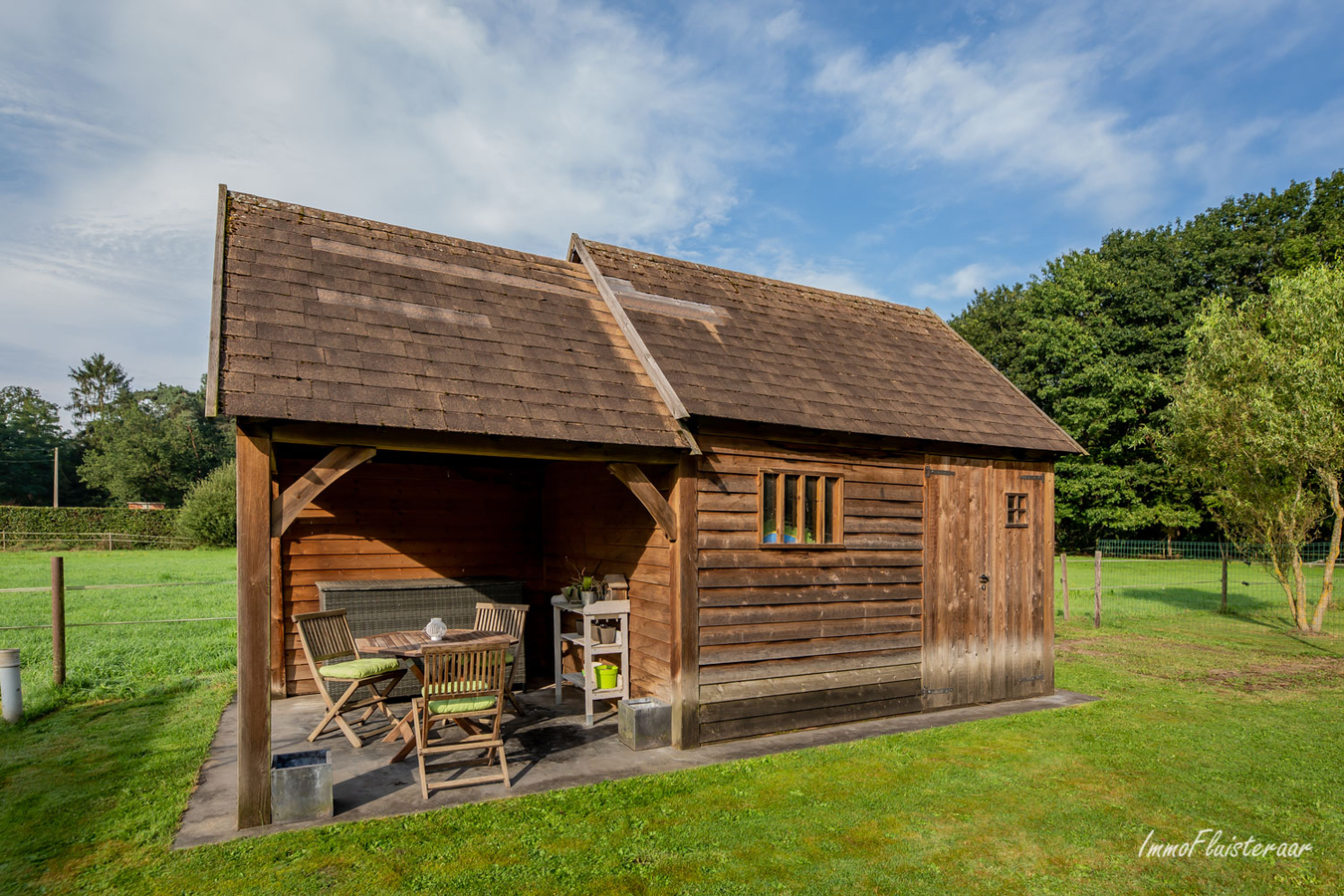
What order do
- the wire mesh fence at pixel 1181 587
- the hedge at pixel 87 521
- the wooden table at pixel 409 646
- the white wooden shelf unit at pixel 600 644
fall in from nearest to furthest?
1. the wooden table at pixel 409 646
2. the white wooden shelf unit at pixel 600 644
3. the wire mesh fence at pixel 1181 587
4. the hedge at pixel 87 521

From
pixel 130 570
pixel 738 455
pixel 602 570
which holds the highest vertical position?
pixel 738 455

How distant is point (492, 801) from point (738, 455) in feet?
12.0

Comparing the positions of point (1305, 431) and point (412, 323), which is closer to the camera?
point (412, 323)

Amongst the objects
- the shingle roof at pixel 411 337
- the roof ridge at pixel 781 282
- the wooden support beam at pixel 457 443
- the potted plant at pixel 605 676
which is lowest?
the potted plant at pixel 605 676

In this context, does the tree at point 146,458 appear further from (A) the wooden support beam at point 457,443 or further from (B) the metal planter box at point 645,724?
(B) the metal planter box at point 645,724

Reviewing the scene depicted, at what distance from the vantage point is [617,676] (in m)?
7.66

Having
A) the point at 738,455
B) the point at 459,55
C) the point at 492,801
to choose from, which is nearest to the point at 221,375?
the point at 492,801

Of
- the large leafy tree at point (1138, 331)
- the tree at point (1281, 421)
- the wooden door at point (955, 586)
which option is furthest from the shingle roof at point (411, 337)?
the large leafy tree at point (1138, 331)

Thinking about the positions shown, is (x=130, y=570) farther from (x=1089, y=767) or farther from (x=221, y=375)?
(x=1089, y=767)

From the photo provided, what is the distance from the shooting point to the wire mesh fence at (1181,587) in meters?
15.2

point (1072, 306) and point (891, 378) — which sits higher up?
point (1072, 306)

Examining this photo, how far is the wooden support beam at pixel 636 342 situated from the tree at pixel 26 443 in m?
60.7

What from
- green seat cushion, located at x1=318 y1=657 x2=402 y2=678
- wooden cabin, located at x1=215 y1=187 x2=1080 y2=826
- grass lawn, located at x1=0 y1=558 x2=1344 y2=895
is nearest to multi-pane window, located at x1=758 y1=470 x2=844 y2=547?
wooden cabin, located at x1=215 y1=187 x2=1080 y2=826

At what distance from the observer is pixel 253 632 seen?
4.90 m
